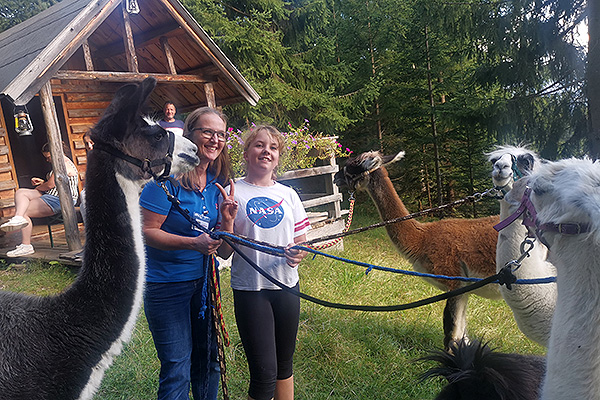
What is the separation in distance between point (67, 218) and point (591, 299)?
6.54 metres

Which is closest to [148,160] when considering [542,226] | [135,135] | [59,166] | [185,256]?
[135,135]

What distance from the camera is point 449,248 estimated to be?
4.26m

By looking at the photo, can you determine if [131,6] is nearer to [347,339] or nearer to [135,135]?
[135,135]

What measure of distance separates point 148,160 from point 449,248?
3293mm

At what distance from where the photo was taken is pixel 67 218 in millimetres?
6090

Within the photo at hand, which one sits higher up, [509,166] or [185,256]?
[509,166]

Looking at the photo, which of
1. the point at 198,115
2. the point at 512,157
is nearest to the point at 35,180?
the point at 198,115

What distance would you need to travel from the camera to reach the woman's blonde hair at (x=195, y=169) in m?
2.28

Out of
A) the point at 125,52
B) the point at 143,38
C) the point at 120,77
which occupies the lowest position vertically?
the point at 120,77

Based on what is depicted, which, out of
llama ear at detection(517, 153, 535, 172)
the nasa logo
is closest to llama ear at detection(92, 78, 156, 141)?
the nasa logo

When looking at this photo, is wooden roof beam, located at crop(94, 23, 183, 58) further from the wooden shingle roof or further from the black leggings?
the black leggings

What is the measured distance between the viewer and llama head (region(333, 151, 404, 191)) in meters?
5.05

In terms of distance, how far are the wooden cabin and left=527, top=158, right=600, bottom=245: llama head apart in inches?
167

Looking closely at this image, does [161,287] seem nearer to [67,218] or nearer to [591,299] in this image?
[591,299]
